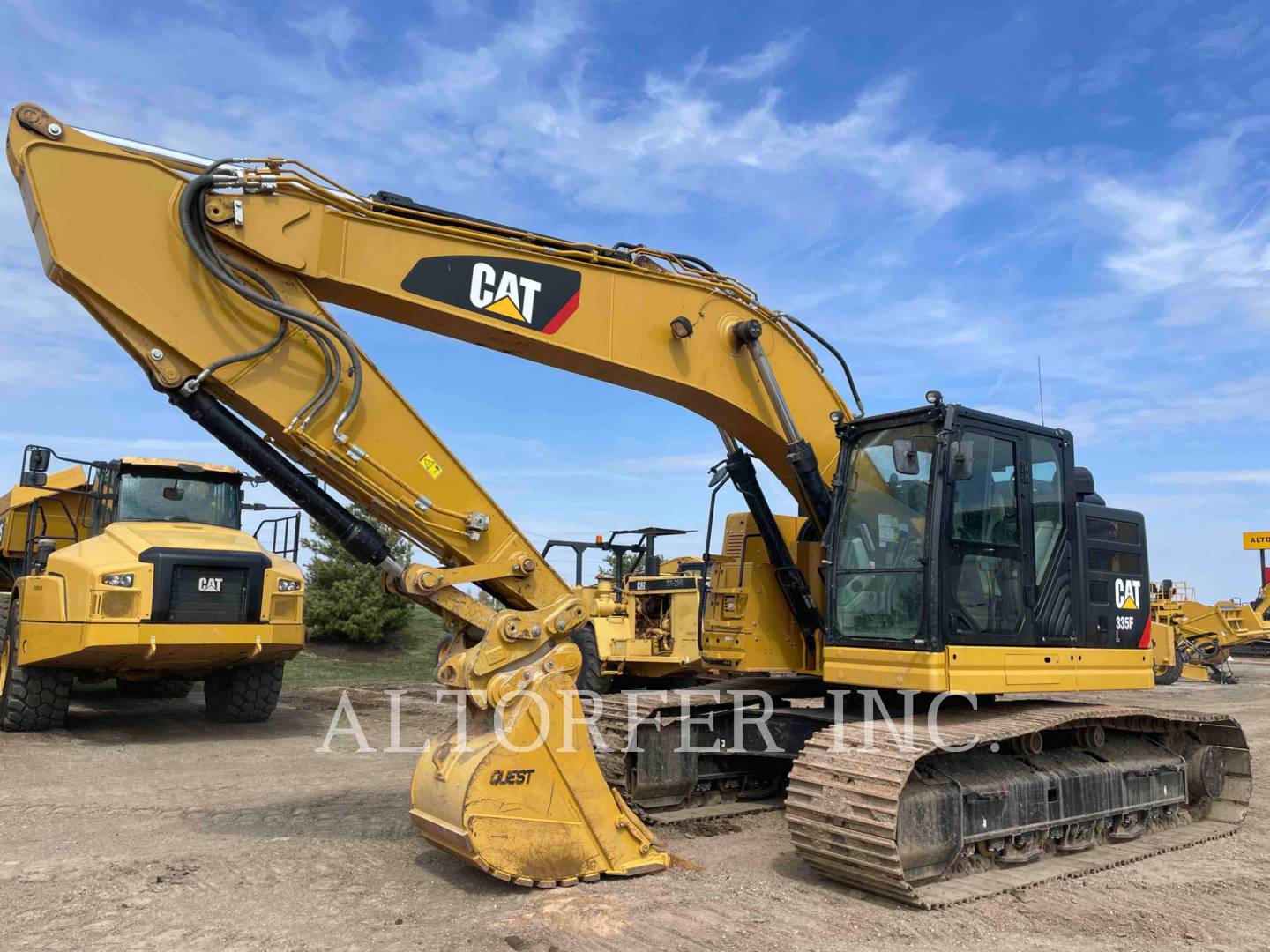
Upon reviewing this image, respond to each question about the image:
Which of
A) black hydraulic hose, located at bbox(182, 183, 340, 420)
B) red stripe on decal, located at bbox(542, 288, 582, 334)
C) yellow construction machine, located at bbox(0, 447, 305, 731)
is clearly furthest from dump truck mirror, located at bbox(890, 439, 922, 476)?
yellow construction machine, located at bbox(0, 447, 305, 731)

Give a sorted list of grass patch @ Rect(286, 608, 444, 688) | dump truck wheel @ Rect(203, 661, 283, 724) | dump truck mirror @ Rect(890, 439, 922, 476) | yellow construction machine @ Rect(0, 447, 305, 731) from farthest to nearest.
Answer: grass patch @ Rect(286, 608, 444, 688) → dump truck wheel @ Rect(203, 661, 283, 724) → yellow construction machine @ Rect(0, 447, 305, 731) → dump truck mirror @ Rect(890, 439, 922, 476)

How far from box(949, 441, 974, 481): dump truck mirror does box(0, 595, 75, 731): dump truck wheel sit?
10006mm

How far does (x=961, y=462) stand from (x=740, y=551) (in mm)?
2229

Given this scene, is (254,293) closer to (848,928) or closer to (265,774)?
(848,928)

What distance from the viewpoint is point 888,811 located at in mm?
5402

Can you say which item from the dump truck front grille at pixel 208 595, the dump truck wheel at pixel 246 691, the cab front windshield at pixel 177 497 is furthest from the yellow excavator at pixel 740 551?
the cab front windshield at pixel 177 497

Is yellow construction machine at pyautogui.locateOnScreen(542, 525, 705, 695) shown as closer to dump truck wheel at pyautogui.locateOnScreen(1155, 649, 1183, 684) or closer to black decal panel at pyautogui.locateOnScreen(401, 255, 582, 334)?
black decal panel at pyautogui.locateOnScreen(401, 255, 582, 334)

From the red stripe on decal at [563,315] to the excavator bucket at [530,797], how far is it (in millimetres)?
1856

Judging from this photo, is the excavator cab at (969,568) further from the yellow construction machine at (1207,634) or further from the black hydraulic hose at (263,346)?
the yellow construction machine at (1207,634)

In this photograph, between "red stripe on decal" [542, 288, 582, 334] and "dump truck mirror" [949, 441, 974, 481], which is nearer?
"red stripe on decal" [542, 288, 582, 334]

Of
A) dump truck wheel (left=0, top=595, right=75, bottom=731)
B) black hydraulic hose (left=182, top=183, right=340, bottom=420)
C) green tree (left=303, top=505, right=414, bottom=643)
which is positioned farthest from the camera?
green tree (left=303, top=505, right=414, bottom=643)

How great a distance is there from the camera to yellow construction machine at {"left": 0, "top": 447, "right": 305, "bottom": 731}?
10.4 m

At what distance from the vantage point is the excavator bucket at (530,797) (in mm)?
5262

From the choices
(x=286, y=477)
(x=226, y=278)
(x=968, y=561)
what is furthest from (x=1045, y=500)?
(x=226, y=278)
